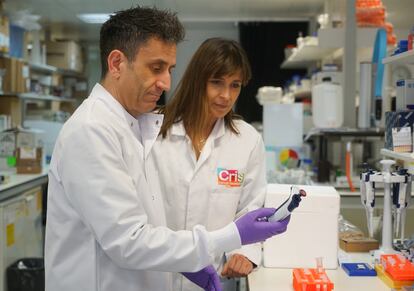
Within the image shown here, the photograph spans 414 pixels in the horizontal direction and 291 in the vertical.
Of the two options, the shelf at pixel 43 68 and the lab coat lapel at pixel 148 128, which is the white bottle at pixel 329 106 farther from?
the shelf at pixel 43 68

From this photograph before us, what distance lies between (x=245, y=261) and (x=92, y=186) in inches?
30.5

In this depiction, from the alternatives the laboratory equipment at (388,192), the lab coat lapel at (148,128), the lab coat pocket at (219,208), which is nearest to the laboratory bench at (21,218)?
the lab coat pocket at (219,208)

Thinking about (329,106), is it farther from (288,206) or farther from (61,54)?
(61,54)

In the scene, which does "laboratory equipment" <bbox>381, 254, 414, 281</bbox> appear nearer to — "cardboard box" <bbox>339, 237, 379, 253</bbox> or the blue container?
"cardboard box" <bbox>339, 237, 379, 253</bbox>

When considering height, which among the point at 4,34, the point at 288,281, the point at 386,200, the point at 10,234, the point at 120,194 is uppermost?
the point at 4,34

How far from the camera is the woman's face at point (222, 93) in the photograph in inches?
73.3

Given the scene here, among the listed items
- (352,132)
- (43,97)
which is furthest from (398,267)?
(43,97)

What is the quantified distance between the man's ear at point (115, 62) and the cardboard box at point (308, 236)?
0.74 metres

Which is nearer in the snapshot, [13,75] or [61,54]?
[13,75]

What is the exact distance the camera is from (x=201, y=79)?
1.89 metres

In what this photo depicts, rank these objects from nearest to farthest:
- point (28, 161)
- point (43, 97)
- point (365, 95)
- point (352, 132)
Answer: point (352, 132), point (365, 95), point (28, 161), point (43, 97)

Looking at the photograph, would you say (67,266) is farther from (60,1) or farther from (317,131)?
(60,1)

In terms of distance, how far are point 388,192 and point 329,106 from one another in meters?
1.78

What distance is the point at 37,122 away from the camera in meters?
5.29
